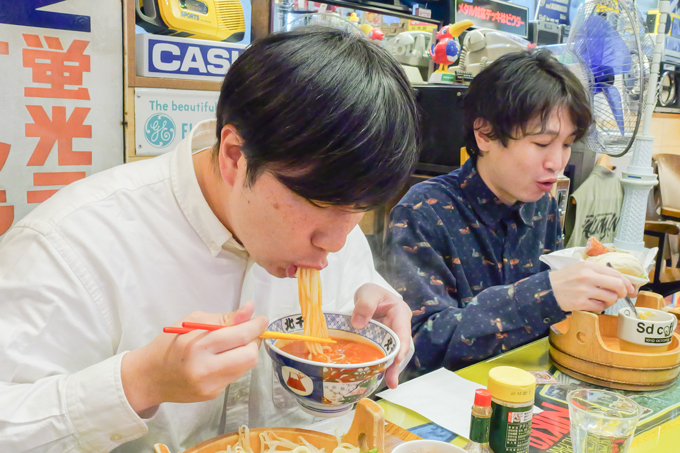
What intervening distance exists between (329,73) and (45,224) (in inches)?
26.0

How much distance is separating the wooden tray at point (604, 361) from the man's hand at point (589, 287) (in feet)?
0.25

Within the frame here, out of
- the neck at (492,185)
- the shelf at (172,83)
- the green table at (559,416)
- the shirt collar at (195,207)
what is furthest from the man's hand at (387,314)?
the shelf at (172,83)

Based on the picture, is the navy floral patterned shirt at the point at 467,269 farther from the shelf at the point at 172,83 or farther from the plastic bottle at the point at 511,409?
the shelf at the point at 172,83

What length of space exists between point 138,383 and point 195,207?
1.38 ft

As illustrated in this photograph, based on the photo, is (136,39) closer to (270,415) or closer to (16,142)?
(16,142)

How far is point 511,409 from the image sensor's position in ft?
3.59

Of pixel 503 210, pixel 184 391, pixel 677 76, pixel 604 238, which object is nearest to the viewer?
pixel 184 391

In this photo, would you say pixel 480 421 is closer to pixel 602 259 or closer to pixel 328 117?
pixel 328 117

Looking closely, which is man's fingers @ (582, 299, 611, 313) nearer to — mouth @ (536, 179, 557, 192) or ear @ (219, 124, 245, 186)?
mouth @ (536, 179, 557, 192)

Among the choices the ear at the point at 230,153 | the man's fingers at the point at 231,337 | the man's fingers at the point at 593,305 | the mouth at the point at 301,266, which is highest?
the ear at the point at 230,153

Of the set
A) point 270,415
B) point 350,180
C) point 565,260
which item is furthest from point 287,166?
point 565,260

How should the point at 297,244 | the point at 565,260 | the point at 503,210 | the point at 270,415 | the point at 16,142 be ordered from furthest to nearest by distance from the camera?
the point at 503,210, the point at 16,142, the point at 565,260, the point at 270,415, the point at 297,244

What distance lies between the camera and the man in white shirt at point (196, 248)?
3.03ft

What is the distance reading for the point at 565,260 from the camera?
6.27 feet
